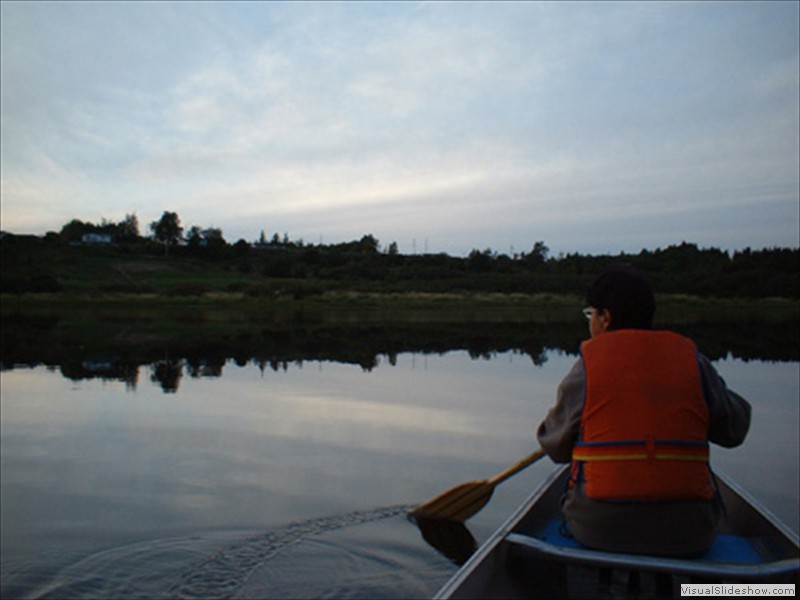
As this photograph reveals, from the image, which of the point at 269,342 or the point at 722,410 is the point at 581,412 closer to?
the point at 722,410

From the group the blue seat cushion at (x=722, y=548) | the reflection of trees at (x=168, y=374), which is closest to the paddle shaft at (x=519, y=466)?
the blue seat cushion at (x=722, y=548)

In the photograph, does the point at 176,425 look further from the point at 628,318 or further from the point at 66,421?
the point at 628,318

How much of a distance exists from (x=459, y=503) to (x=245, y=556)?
1.73m

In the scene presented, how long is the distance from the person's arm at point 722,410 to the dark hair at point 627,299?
29 centimetres

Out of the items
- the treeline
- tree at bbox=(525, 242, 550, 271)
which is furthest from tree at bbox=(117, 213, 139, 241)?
tree at bbox=(525, 242, 550, 271)

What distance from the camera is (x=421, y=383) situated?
13.8 meters

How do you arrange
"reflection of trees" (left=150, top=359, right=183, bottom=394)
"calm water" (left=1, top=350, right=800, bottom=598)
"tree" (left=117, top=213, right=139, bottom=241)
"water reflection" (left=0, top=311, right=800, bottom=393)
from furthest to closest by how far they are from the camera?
"tree" (left=117, top=213, right=139, bottom=241) → "water reflection" (left=0, top=311, right=800, bottom=393) → "reflection of trees" (left=150, top=359, right=183, bottom=394) → "calm water" (left=1, top=350, right=800, bottom=598)

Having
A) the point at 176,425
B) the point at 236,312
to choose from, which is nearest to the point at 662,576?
the point at 176,425

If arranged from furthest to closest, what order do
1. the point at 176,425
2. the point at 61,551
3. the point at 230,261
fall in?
the point at 230,261 → the point at 176,425 → the point at 61,551

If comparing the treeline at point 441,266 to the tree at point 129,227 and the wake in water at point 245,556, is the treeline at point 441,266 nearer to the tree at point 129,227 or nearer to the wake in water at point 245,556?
the tree at point 129,227

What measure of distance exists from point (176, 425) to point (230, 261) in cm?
6851

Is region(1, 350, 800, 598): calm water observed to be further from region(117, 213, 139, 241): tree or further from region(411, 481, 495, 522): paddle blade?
region(117, 213, 139, 241): tree

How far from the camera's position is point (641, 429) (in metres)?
2.84

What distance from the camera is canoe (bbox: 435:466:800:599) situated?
2967 millimetres
